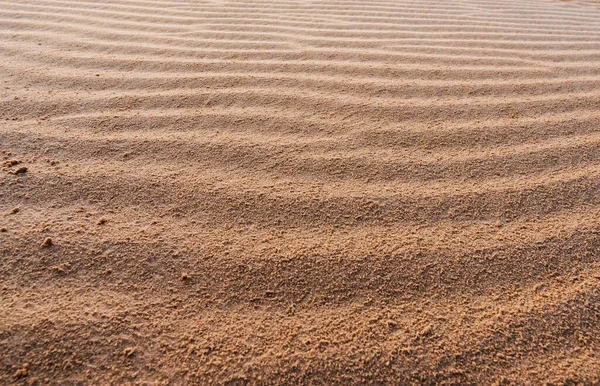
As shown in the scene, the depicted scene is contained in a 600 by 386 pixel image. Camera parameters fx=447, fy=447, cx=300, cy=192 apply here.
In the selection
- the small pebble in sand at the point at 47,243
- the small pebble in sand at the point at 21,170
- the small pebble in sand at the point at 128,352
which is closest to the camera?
the small pebble in sand at the point at 128,352

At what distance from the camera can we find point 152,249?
0.97m

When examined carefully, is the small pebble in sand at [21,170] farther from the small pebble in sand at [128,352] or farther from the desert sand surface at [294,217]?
the small pebble in sand at [128,352]

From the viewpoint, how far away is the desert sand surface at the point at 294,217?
78 cm

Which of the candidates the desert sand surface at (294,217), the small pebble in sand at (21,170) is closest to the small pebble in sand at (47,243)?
the desert sand surface at (294,217)

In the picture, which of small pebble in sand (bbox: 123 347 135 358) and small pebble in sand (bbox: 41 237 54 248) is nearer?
small pebble in sand (bbox: 123 347 135 358)

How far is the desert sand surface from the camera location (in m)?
0.78

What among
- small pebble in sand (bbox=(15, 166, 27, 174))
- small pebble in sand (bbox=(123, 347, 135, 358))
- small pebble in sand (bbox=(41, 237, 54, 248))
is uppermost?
small pebble in sand (bbox=(15, 166, 27, 174))

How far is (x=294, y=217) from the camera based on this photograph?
109 centimetres

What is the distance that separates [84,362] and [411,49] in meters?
2.00

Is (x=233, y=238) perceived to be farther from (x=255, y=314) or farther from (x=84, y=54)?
(x=84, y=54)

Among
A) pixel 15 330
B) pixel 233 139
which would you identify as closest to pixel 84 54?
pixel 233 139

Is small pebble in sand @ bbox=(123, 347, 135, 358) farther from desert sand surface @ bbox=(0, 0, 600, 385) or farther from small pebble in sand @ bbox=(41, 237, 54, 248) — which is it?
small pebble in sand @ bbox=(41, 237, 54, 248)

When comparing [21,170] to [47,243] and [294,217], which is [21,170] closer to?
[47,243]

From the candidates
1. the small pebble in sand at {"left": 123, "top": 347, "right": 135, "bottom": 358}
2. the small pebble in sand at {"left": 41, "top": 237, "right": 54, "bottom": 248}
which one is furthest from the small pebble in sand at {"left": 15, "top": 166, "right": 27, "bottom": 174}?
the small pebble in sand at {"left": 123, "top": 347, "right": 135, "bottom": 358}
